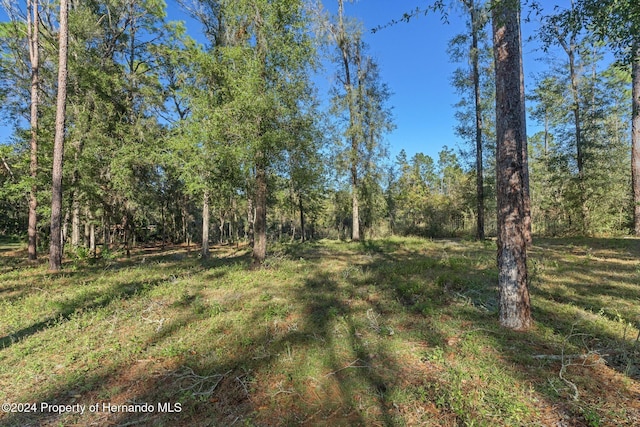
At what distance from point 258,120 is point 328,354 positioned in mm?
6534

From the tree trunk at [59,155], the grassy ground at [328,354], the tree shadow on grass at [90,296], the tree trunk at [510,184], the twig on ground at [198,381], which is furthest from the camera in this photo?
the tree trunk at [59,155]

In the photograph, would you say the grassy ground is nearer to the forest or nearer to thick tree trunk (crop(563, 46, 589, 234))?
the forest

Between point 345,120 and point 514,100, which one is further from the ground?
point 345,120

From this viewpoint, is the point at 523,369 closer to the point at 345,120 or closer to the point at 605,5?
the point at 605,5

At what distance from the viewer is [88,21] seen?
13.2 m

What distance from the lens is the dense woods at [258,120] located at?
14.4ft

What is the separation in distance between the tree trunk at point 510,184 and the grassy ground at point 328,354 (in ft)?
1.37

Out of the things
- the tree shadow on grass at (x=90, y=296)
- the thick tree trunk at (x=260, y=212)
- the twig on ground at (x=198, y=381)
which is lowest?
the twig on ground at (x=198, y=381)

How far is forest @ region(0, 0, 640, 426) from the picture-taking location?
306 centimetres

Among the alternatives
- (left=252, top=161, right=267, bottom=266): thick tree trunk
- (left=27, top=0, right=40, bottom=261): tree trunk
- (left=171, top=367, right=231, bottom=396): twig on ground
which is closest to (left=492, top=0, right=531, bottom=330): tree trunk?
(left=171, top=367, right=231, bottom=396): twig on ground

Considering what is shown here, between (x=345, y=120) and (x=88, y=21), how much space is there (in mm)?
13028

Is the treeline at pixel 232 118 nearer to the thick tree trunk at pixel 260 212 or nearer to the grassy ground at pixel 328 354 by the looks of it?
the thick tree trunk at pixel 260 212

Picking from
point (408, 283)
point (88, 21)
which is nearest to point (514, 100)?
point (408, 283)

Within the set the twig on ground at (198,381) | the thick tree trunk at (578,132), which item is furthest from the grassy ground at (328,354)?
the thick tree trunk at (578,132)
